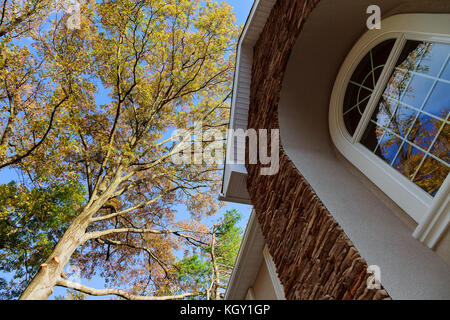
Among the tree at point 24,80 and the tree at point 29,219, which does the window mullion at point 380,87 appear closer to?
the tree at point 24,80

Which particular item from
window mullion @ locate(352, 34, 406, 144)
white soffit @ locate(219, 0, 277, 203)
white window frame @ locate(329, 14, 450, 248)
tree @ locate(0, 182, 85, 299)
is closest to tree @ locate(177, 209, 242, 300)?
tree @ locate(0, 182, 85, 299)

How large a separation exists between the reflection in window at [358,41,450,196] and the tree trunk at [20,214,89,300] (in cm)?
665

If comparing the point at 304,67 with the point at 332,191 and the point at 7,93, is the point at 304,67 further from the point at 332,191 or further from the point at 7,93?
the point at 7,93

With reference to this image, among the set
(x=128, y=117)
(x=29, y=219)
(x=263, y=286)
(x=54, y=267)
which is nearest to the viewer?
(x=263, y=286)

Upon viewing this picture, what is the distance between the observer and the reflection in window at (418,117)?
1842 mm

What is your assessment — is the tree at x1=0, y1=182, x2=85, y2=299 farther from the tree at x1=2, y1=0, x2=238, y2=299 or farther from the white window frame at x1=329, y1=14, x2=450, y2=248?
the white window frame at x1=329, y1=14, x2=450, y2=248

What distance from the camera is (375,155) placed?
245 cm

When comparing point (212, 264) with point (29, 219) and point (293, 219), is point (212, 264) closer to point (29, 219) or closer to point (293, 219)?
point (29, 219)

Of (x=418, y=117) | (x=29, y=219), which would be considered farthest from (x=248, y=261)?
(x=29, y=219)

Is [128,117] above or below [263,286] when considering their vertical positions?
above

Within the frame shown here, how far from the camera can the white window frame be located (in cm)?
166

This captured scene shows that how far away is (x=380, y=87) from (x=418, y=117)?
0.59 metres

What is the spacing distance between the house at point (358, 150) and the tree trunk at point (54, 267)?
16.3 feet
